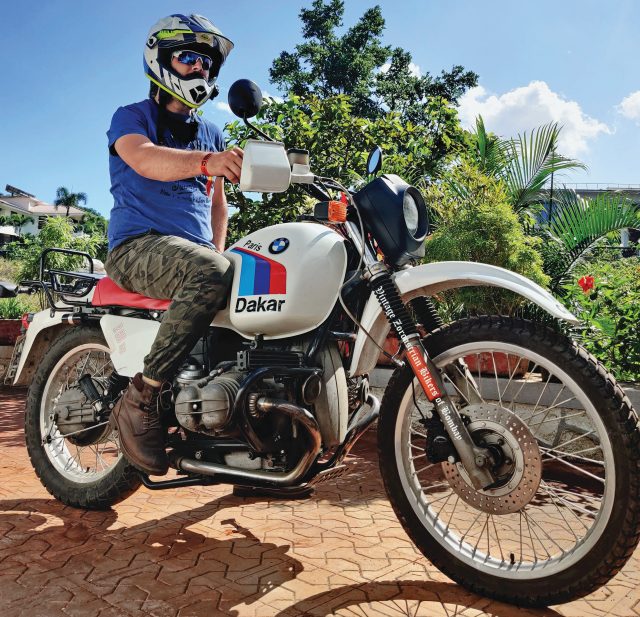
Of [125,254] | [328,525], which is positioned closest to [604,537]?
[328,525]

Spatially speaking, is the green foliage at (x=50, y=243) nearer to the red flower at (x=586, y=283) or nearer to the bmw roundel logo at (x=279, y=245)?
the red flower at (x=586, y=283)

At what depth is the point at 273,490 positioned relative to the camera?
9.45 feet

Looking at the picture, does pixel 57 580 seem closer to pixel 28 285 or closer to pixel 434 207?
pixel 28 285

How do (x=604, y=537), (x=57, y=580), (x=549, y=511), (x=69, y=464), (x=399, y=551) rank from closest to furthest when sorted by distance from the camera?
(x=604, y=537) < (x=57, y=580) < (x=399, y=551) < (x=549, y=511) < (x=69, y=464)

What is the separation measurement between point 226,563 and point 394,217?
1.72m

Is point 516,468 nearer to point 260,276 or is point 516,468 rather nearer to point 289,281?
point 289,281

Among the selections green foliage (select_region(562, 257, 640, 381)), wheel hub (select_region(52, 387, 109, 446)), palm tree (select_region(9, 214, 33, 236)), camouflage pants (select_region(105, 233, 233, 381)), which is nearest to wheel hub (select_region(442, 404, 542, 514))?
camouflage pants (select_region(105, 233, 233, 381))

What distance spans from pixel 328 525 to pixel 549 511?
1299 mm

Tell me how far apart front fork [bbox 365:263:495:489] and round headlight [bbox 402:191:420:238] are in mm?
219

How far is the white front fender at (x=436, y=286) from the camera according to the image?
2.58 meters

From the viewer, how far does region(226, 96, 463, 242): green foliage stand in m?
7.48

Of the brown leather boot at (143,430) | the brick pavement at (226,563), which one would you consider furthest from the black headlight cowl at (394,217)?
the brick pavement at (226,563)

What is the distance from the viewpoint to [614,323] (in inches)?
215

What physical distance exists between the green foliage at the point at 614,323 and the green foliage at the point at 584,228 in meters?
1.45
